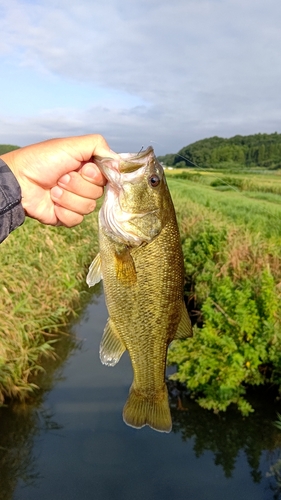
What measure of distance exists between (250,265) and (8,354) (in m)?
4.57

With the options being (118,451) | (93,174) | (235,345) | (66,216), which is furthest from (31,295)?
(93,174)

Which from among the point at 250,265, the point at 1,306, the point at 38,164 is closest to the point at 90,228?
the point at 250,265

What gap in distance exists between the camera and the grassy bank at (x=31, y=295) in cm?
618

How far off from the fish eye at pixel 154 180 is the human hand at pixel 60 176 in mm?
226

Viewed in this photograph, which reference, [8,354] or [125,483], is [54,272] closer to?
[8,354]

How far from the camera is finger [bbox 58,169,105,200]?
2.61 m

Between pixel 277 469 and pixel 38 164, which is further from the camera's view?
pixel 277 469

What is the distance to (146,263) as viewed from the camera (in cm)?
241

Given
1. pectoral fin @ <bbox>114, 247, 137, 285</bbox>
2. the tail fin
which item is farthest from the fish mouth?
the tail fin

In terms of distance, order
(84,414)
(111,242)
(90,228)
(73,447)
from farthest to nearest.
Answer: (90,228) < (84,414) < (73,447) < (111,242)

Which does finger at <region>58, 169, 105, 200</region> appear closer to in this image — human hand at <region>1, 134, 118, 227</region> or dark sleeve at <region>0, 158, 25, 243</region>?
human hand at <region>1, 134, 118, 227</region>

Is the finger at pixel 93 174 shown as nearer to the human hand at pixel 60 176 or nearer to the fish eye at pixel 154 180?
the human hand at pixel 60 176

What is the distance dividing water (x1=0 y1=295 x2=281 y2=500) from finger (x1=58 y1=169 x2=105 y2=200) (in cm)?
407

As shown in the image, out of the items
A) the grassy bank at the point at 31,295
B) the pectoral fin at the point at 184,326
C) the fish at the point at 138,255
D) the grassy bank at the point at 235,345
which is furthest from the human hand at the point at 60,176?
the grassy bank at the point at 235,345
